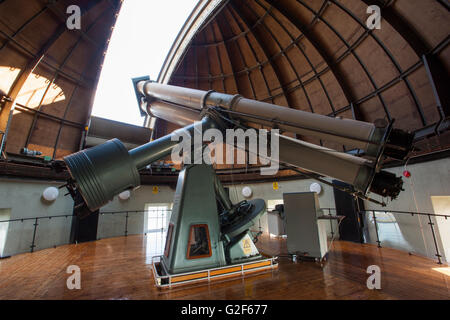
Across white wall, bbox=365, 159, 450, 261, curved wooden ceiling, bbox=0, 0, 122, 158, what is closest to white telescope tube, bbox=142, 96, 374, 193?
white wall, bbox=365, 159, 450, 261

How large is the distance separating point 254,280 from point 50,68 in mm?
10676

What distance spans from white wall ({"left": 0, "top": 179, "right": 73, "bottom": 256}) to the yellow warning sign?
26.8ft

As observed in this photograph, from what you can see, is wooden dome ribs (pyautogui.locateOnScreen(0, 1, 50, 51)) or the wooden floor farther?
wooden dome ribs (pyautogui.locateOnScreen(0, 1, 50, 51))

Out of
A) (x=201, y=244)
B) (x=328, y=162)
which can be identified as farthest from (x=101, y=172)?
(x=328, y=162)

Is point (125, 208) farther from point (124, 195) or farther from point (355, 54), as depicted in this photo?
point (355, 54)

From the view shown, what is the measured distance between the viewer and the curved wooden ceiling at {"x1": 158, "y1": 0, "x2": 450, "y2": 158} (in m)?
5.48

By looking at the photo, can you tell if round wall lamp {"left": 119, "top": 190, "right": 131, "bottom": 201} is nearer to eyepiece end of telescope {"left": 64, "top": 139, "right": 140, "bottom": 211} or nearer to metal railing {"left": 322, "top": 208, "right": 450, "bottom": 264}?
eyepiece end of telescope {"left": 64, "top": 139, "right": 140, "bottom": 211}

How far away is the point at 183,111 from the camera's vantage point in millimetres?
5492

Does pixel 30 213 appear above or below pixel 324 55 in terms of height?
below

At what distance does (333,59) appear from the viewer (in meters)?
8.12

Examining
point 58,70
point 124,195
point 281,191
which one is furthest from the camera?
point 281,191

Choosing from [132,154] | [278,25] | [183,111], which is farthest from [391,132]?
[278,25]

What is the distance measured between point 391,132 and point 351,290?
2.87 metres
